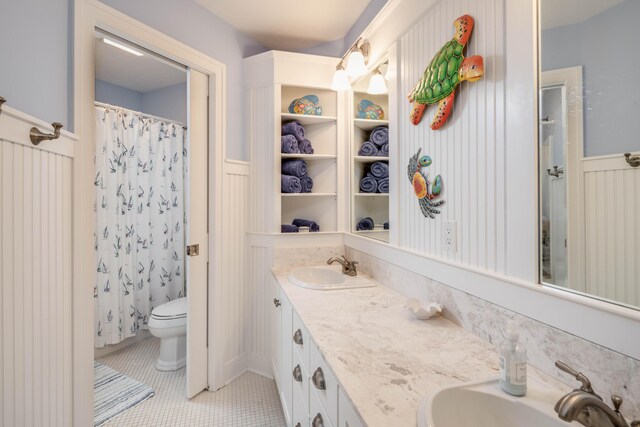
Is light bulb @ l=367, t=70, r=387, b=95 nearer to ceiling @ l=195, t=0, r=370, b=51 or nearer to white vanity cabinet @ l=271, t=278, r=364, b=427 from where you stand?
ceiling @ l=195, t=0, r=370, b=51

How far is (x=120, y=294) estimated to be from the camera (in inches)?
101

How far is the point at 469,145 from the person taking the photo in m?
1.11

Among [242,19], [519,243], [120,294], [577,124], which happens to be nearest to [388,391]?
[519,243]

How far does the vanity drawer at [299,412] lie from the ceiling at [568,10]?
1.54 m

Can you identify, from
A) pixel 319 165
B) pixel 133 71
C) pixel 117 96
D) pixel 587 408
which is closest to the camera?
pixel 587 408

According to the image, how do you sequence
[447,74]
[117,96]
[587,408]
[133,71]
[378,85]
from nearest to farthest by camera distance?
[587,408] < [447,74] < [378,85] < [133,71] < [117,96]

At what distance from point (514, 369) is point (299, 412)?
971mm

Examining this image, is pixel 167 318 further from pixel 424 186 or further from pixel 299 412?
pixel 424 186

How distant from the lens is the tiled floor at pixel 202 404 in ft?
5.77

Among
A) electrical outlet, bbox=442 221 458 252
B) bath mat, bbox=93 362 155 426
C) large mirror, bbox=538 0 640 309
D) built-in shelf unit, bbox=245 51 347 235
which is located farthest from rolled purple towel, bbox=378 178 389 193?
bath mat, bbox=93 362 155 426

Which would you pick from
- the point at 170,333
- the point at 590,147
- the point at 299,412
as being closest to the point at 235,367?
the point at 170,333

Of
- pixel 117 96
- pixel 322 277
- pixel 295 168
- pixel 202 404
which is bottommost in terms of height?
pixel 202 404

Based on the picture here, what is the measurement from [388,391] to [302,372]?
24.7 inches

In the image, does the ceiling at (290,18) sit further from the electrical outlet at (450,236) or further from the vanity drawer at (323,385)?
the vanity drawer at (323,385)
